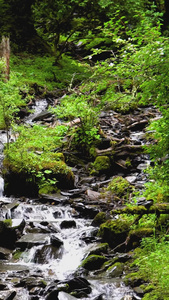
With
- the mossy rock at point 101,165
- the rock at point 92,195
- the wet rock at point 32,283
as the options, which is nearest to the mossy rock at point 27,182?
the rock at point 92,195

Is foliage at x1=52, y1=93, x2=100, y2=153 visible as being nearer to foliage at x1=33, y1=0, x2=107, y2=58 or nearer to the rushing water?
the rushing water

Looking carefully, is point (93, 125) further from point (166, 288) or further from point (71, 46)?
point (71, 46)

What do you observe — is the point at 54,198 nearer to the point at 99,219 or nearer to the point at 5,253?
the point at 99,219

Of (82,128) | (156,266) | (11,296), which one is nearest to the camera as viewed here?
(11,296)

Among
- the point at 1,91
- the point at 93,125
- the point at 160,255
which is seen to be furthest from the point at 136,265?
the point at 93,125

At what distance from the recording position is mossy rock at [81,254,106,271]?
6.17 metres

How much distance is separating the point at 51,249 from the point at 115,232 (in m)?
1.38

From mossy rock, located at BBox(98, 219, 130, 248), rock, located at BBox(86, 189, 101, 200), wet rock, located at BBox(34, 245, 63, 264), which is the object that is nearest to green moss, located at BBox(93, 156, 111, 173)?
rock, located at BBox(86, 189, 101, 200)

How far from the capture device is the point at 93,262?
20.4 ft

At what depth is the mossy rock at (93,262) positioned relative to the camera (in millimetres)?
6172

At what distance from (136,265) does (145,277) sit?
50cm

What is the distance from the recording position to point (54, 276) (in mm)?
5973

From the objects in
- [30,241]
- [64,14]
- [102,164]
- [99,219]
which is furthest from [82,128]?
[64,14]

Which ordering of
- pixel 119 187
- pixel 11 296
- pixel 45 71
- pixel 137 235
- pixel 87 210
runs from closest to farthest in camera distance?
pixel 11 296
pixel 137 235
pixel 87 210
pixel 119 187
pixel 45 71
